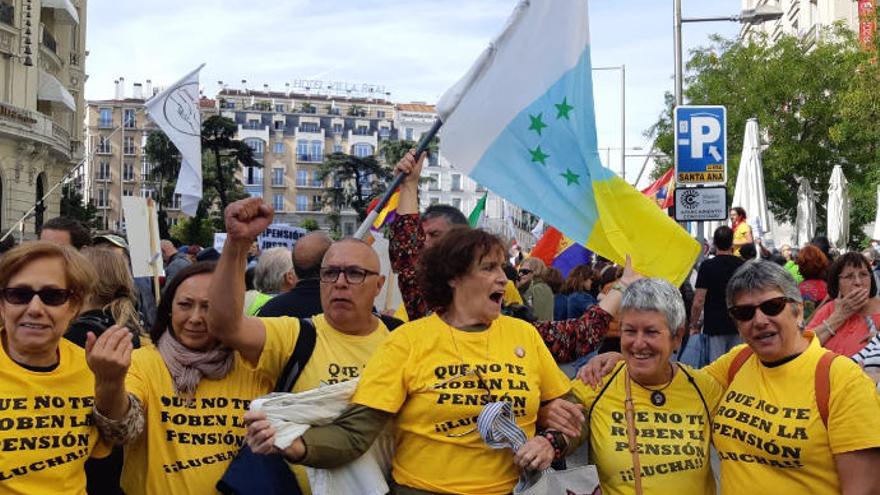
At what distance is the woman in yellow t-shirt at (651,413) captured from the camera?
3.81 m

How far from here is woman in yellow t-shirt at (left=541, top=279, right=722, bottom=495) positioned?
3814mm

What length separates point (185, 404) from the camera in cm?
362

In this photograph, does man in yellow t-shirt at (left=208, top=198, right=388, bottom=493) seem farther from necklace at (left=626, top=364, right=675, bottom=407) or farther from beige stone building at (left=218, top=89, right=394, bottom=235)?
beige stone building at (left=218, top=89, right=394, bottom=235)

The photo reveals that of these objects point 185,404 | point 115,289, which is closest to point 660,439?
point 185,404

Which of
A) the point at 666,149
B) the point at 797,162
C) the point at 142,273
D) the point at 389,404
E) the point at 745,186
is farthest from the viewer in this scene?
the point at 666,149

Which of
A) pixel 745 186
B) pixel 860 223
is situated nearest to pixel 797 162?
pixel 860 223

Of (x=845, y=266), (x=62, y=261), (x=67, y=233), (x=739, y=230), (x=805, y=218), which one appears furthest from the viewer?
(x=805, y=218)

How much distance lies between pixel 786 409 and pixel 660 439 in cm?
49

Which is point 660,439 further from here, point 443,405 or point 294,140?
point 294,140

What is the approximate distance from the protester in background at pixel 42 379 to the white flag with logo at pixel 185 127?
796 centimetres

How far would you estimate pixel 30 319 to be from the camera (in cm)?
324

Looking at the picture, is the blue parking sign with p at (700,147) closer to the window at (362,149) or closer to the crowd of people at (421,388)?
the crowd of people at (421,388)

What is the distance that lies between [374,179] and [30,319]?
100968 mm

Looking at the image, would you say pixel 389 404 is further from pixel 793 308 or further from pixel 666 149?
pixel 666 149
